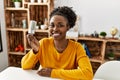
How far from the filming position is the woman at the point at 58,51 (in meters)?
1.32

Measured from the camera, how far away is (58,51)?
54.7 inches

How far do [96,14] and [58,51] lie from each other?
143cm

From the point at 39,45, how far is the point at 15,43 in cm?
185

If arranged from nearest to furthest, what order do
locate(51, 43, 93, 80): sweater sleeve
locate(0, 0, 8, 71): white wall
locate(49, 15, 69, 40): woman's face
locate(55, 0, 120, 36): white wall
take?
locate(51, 43, 93, 80): sweater sleeve → locate(49, 15, 69, 40): woman's face → locate(55, 0, 120, 36): white wall → locate(0, 0, 8, 71): white wall

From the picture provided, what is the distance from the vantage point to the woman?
4.33ft

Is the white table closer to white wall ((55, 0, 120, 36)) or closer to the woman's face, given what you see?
the woman's face

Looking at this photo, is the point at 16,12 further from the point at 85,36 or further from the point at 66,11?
the point at 66,11

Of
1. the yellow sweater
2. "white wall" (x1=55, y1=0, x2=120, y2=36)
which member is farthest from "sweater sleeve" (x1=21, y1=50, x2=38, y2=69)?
"white wall" (x1=55, y1=0, x2=120, y2=36)

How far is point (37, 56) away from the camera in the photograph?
1.39 metres

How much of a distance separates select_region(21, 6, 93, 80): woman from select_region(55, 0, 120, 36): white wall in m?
1.29

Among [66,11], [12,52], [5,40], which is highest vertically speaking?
[66,11]

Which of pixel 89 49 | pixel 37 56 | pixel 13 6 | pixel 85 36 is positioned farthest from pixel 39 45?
pixel 13 6

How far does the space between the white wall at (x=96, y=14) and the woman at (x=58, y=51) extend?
4.22 ft

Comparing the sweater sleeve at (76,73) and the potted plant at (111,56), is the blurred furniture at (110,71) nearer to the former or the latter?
the sweater sleeve at (76,73)
